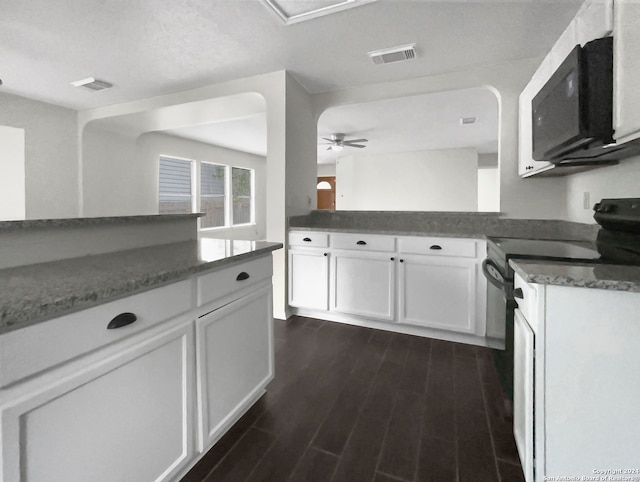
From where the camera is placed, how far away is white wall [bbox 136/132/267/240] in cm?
541

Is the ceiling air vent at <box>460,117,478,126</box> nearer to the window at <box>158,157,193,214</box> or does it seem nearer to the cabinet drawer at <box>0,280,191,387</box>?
the cabinet drawer at <box>0,280,191,387</box>

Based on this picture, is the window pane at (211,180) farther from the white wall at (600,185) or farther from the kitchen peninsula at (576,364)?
the kitchen peninsula at (576,364)

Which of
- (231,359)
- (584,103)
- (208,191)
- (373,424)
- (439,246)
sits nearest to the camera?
(584,103)

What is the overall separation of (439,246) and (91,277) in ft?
7.66

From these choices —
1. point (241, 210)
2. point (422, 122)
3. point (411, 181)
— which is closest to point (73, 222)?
point (422, 122)

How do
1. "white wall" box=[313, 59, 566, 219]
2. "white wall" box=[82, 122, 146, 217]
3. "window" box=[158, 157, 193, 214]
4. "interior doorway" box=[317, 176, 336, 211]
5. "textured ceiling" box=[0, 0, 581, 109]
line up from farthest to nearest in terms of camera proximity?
"interior doorway" box=[317, 176, 336, 211]
"window" box=[158, 157, 193, 214]
"white wall" box=[82, 122, 146, 217]
"white wall" box=[313, 59, 566, 219]
"textured ceiling" box=[0, 0, 581, 109]

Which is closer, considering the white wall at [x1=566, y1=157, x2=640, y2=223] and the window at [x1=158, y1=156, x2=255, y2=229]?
the white wall at [x1=566, y1=157, x2=640, y2=223]

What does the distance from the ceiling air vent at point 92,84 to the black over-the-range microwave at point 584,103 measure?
411 cm

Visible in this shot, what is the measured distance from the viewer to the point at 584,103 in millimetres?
1287

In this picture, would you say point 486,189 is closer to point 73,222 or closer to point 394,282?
point 394,282

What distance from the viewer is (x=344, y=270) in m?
→ 2.89

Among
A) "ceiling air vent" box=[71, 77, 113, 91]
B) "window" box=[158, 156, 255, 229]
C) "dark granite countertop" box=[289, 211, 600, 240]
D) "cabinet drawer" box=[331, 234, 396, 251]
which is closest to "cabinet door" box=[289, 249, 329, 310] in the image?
"cabinet drawer" box=[331, 234, 396, 251]

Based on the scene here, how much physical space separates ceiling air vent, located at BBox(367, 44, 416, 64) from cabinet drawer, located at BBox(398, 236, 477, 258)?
A: 5.14 ft

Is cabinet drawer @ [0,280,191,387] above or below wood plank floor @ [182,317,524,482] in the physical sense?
above
